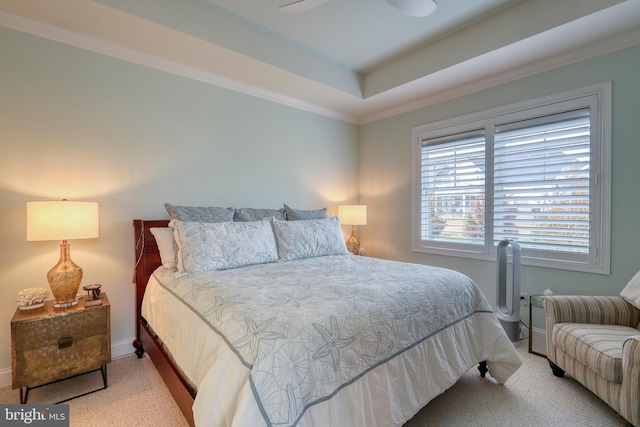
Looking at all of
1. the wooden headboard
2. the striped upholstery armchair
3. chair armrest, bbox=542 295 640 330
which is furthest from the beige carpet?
the wooden headboard

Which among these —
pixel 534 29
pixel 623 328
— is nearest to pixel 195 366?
pixel 623 328

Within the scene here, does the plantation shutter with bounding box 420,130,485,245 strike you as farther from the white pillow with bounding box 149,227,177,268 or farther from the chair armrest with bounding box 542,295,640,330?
the white pillow with bounding box 149,227,177,268

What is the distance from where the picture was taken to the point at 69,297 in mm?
2045

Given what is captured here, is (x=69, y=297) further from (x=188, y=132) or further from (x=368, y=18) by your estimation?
(x=368, y=18)

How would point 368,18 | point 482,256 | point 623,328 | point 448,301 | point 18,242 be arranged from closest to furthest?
point 448,301
point 623,328
point 18,242
point 368,18
point 482,256

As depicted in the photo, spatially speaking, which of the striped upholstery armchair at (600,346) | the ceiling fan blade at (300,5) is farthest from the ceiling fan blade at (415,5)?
the striped upholstery armchair at (600,346)

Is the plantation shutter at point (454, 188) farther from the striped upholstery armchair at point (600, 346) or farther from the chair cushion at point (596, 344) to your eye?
the chair cushion at point (596, 344)

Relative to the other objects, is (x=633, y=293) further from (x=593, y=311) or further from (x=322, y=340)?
(x=322, y=340)

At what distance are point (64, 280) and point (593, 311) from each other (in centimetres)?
372

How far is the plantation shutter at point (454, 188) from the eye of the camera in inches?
128

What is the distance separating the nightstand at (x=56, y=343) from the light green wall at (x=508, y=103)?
129 inches

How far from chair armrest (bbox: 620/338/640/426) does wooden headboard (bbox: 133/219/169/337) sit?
323 centimetres

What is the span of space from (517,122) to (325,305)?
2.85 metres

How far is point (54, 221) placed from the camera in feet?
6.20
